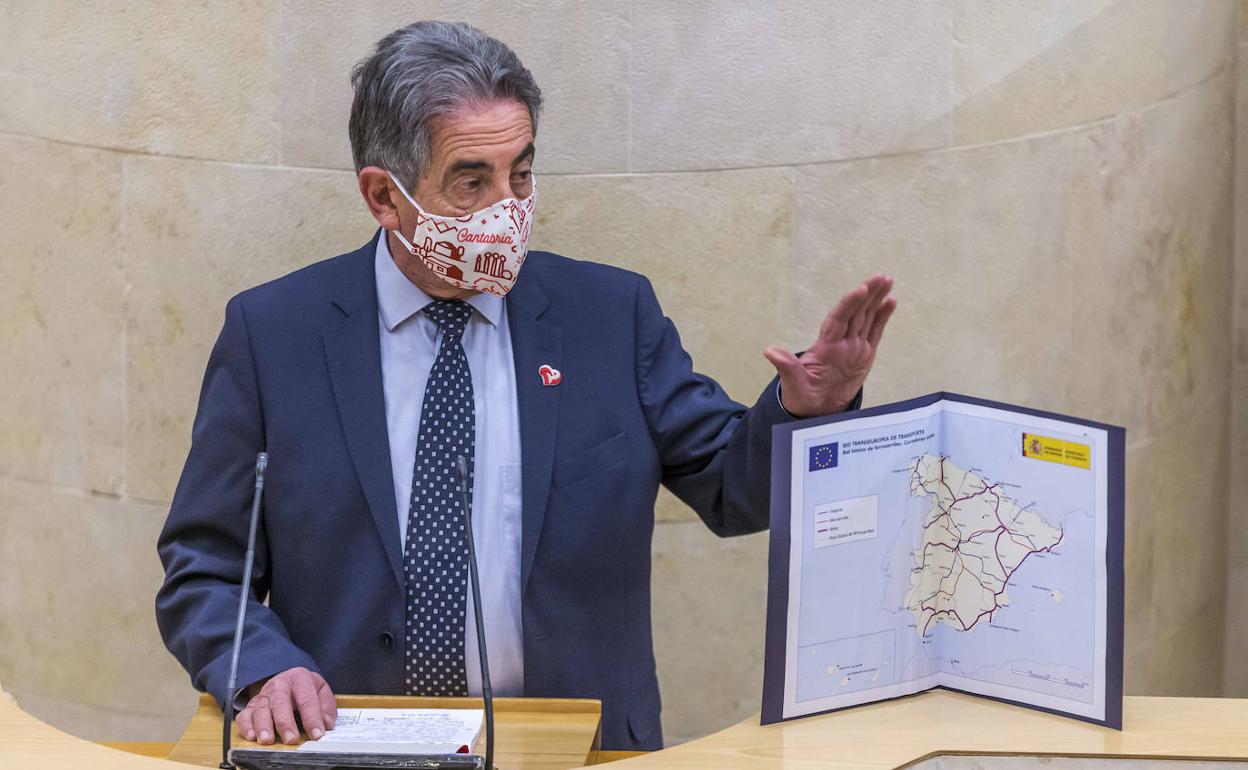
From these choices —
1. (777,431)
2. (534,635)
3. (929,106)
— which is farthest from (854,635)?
(929,106)

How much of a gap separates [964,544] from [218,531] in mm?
1244

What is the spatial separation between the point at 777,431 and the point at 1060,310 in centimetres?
201

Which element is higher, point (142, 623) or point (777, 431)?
point (777, 431)

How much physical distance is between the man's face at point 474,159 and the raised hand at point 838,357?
2.01 ft

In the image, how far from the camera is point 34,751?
2.20 metres

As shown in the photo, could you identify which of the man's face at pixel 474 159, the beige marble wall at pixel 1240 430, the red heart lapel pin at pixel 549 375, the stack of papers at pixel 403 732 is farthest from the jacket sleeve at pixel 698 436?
the beige marble wall at pixel 1240 430

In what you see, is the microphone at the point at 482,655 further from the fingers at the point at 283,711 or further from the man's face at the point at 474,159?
the man's face at the point at 474,159

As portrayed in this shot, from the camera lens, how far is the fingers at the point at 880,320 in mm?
2352

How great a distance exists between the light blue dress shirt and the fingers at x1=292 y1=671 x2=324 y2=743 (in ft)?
1.17

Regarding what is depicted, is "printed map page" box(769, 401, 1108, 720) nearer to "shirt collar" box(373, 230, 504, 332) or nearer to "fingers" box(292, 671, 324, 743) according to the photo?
"fingers" box(292, 671, 324, 743)

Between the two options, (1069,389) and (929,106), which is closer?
(929,106)

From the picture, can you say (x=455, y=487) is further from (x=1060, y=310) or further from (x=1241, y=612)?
Answer: (x=1241, y=612)

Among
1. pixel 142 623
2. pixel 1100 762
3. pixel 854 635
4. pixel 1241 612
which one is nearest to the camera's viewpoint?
pixel 1100 762

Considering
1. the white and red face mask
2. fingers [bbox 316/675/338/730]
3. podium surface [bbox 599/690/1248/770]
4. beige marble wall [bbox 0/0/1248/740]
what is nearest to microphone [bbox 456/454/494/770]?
podium surface [bbox 599/690/1248/770]
